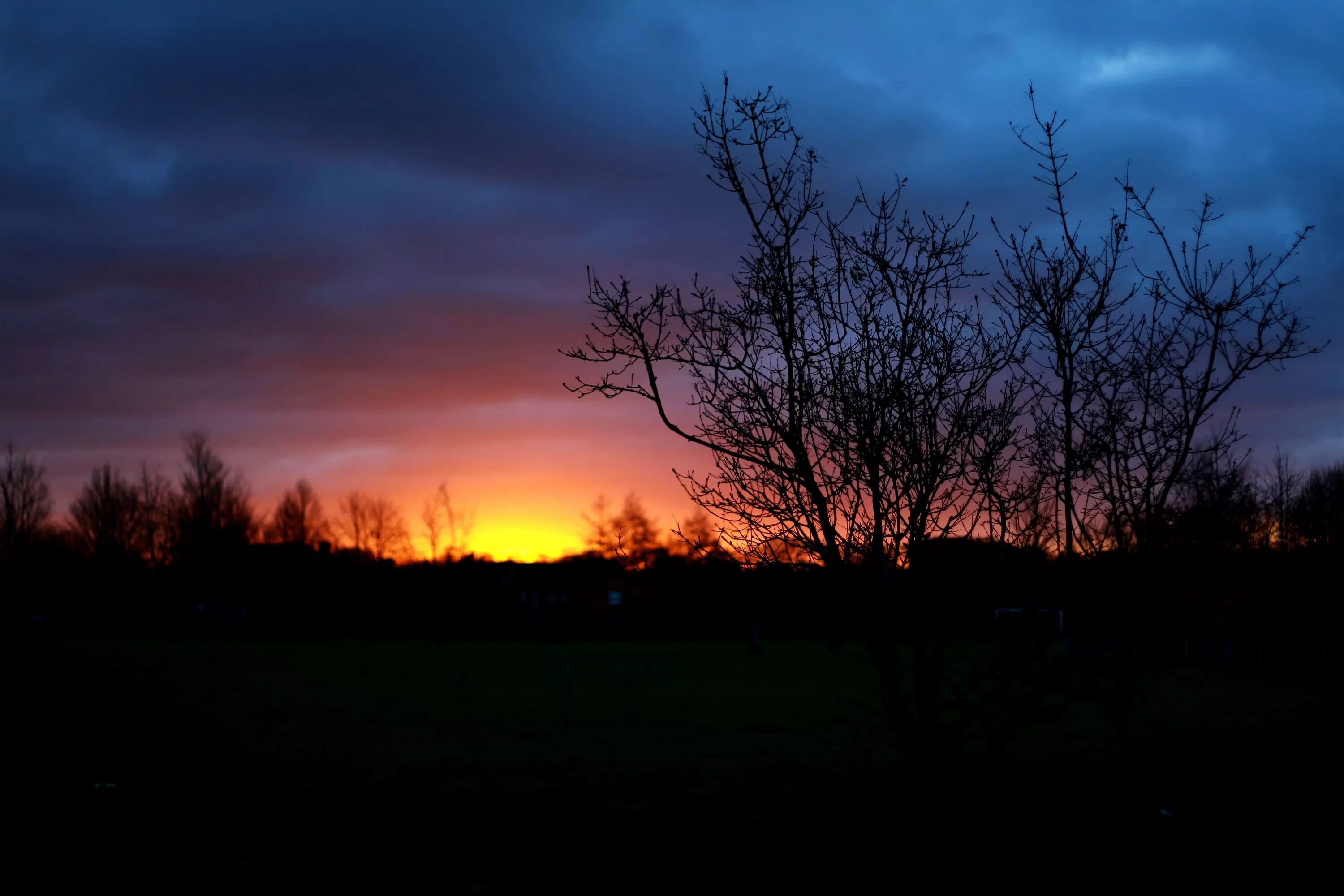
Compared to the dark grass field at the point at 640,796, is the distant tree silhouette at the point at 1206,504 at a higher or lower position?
higher

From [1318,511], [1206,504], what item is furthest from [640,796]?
[1318,511]

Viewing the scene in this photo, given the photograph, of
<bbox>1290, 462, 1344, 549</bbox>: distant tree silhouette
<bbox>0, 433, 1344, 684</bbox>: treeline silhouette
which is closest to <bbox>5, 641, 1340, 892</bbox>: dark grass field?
<bbox>0, 433, 1344, 684</bbox>: treeline silhouette

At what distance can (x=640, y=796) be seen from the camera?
1303cm

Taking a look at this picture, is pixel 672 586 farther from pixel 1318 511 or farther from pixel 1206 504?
pixel 1206 504

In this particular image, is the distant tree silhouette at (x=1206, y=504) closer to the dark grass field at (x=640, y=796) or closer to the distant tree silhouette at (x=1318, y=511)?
the dark grass field at (x=640, y=796)

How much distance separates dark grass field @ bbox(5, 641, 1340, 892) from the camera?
9.22 metres

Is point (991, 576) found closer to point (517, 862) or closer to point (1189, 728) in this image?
point (517, 862)

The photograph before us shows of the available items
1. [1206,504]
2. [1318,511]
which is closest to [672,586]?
[1318,511]

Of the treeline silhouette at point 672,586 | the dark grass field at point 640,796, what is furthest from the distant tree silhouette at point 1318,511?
the dark grass field at point 640,796

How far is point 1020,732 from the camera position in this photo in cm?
1870

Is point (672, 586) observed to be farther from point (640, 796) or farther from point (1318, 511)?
point (640, 796)

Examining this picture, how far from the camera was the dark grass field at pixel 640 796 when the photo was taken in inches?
363

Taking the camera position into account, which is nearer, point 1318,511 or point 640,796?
point 640,796

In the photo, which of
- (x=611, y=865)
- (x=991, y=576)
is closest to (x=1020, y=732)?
(x=991, y=576)
